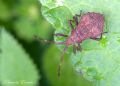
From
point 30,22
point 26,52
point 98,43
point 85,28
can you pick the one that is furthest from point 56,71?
point 98,43

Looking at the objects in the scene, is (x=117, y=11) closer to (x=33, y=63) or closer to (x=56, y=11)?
(x=56, y=11)

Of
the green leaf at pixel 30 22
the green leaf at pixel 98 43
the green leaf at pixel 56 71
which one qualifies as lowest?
the green leaf at pixel 56 71

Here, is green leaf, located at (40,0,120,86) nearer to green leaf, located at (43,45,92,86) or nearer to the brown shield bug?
the brown shield bug

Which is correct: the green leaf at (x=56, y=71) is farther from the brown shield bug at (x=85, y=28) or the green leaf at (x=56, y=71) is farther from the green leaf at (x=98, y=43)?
the green leaf at (x=98, y=43)

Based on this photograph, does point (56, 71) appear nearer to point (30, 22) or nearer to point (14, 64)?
point (14, 64)

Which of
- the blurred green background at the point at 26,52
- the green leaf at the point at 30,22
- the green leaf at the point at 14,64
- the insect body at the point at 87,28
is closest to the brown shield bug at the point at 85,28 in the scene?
the insect body at the point at 87,28

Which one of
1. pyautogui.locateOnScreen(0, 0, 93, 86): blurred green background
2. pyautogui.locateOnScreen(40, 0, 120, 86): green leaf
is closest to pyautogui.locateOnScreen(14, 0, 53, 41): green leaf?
pyautogui.locateOnScreen(0, 0, 93, 86): blurred green background

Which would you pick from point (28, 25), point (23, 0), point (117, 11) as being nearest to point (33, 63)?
point (28, 25)
